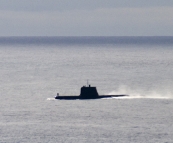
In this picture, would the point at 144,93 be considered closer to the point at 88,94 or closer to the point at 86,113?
the point at 88,94

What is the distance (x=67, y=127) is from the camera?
66688 mm

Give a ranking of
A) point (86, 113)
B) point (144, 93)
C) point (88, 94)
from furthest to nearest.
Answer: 1. point (144, 93)
2. point (88, 94)
3. point (86, 113)

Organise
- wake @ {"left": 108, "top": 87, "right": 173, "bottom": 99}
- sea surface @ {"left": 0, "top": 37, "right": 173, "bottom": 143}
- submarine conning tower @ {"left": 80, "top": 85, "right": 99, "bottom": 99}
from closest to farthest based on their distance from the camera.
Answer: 1. sea surface @ {"left": 0, "top": 37, "right": 173, "bottom": 143}
2. submarine conning tower @ {"left": 80, "top": 85, "right": 99, "bottom": 99}
3. wake @ {"left": 108, "top": 87, "right": 173, "bottom": 99}

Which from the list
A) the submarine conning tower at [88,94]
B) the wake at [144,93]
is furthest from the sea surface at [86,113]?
the submarine conning tower at [88,94]

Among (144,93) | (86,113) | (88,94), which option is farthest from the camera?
(144,93)

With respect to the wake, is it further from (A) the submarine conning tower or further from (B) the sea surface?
(A) the submarine conning tower

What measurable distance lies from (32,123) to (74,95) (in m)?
25.6

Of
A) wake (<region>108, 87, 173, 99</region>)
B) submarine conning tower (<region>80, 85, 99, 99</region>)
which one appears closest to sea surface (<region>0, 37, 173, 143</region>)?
wake (<region>108, 87, 173, 99</region>)

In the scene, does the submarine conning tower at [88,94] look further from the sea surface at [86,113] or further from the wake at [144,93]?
the wake at [144,93]

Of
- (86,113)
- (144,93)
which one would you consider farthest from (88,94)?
(86,113)

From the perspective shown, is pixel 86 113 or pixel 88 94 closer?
pixel 86 113

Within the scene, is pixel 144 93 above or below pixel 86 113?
above

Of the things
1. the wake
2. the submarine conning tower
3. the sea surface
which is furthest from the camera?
the wake

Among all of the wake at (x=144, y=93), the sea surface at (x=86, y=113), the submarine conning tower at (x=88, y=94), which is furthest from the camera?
the wake at (x=144, y=93)
